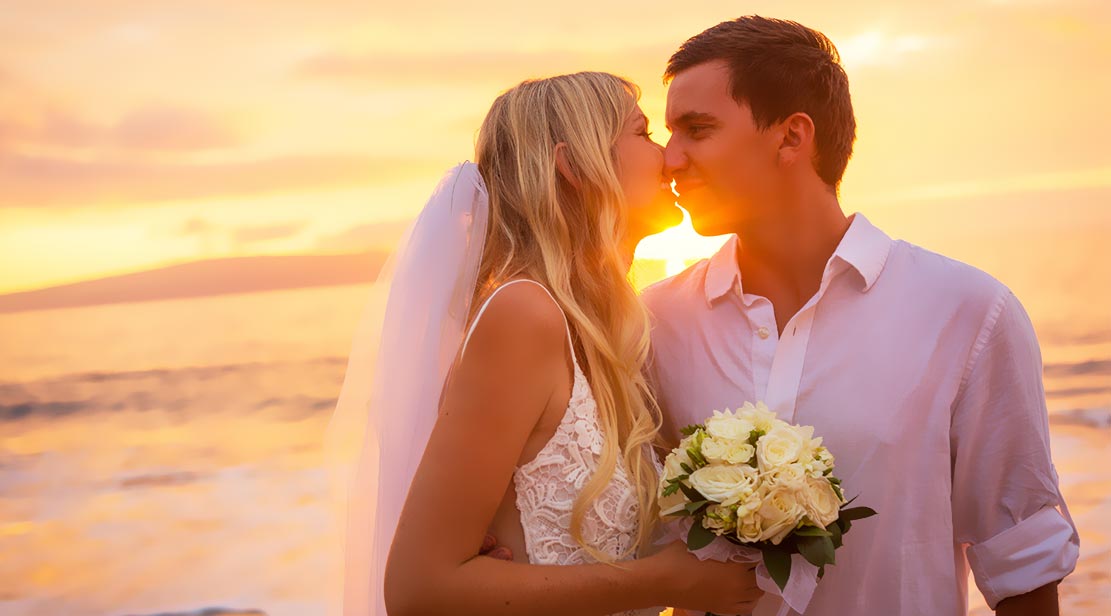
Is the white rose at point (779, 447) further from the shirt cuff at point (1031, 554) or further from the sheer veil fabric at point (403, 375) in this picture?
the sheer veil fabric at point (403, 375)

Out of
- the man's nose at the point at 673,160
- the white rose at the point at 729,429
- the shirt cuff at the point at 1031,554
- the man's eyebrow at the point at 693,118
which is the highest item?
the man's eyebrow at the point at 693,118

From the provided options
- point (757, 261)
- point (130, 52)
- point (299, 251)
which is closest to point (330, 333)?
point (299, 251)

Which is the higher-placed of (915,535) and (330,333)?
(915,535)

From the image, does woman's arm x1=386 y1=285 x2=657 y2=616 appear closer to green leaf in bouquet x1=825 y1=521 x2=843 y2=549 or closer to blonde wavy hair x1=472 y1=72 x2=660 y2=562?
blonde wavy hair x1=472 y1=72 x2=660 y2=562

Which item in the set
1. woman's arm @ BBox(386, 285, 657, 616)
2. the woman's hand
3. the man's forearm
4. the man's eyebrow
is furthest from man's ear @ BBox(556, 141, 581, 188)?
the man's forearm

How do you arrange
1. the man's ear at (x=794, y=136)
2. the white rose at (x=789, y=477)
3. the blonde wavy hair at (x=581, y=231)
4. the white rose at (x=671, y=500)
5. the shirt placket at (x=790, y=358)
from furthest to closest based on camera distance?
the man's ear at (x=794, y=136)
the shirt placket at (x=790, y=358)
the blonde wavy hair at (x=581, y=231)
the white rose at (x=671, y=500)
the white rose at (x=789, y=477)

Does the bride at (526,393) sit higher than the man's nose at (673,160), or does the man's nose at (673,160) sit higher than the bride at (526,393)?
the man's nose at (673,160)

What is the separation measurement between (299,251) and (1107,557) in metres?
14.3

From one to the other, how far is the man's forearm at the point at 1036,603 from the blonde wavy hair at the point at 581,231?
1157 mm

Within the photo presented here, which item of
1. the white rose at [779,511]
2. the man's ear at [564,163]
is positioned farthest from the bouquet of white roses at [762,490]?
the man's ear at [564,163]

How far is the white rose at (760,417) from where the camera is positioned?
2912 millimetres

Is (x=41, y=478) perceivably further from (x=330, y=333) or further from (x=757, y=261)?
(x=757, y=261)

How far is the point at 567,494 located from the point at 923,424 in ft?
3.69

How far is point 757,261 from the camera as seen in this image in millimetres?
3676
